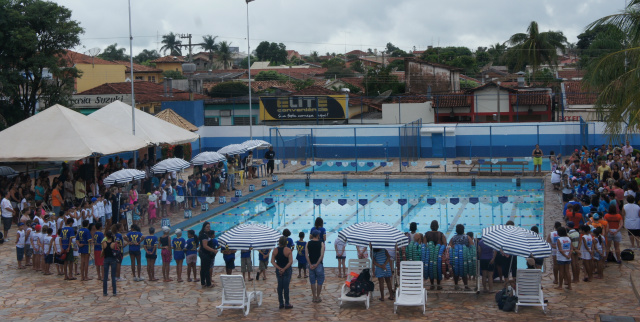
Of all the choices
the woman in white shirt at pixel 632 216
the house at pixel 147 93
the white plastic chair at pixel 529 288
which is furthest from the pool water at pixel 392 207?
the house at pixel 147 93

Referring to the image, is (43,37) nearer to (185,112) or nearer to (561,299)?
(185,112)

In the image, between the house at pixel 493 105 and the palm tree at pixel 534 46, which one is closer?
the house at pixel 493 105

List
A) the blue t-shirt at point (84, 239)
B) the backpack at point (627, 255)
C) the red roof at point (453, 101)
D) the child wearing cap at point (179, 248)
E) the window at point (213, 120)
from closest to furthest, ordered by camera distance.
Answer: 1. the child wearing cap at point (179, 248)
2. the blue t-shirt at point (84, 239)
3. the backpack at point (627, 255)
4. the red roof at point (453, 101)
5. the window at point (213, 120)

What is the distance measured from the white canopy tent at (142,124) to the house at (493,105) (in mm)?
19684

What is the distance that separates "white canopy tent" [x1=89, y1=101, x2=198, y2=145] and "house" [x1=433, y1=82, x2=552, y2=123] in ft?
64.6

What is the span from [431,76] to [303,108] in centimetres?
1524

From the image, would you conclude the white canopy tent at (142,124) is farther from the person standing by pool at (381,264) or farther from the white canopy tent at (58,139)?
the person standing by pool at (381,264)

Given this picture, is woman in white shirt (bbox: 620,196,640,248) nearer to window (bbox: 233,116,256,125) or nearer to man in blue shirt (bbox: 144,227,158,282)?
man in blue shirt (bbox: 144,227,158,282)

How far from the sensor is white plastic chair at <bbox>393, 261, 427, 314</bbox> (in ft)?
38.1

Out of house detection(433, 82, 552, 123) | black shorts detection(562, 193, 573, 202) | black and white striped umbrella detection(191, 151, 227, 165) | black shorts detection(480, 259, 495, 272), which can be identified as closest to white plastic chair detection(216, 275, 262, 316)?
black shorts detection(480, 259, 495, 272)

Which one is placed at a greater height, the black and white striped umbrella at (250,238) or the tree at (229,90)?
the tree at (229,90)

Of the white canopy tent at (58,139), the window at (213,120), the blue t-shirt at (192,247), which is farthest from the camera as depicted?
the window at (213,120)

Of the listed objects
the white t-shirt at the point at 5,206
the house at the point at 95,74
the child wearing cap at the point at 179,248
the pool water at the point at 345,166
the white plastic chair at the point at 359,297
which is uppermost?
the house at the point at 95,74

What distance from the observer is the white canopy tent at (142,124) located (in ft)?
81.6
